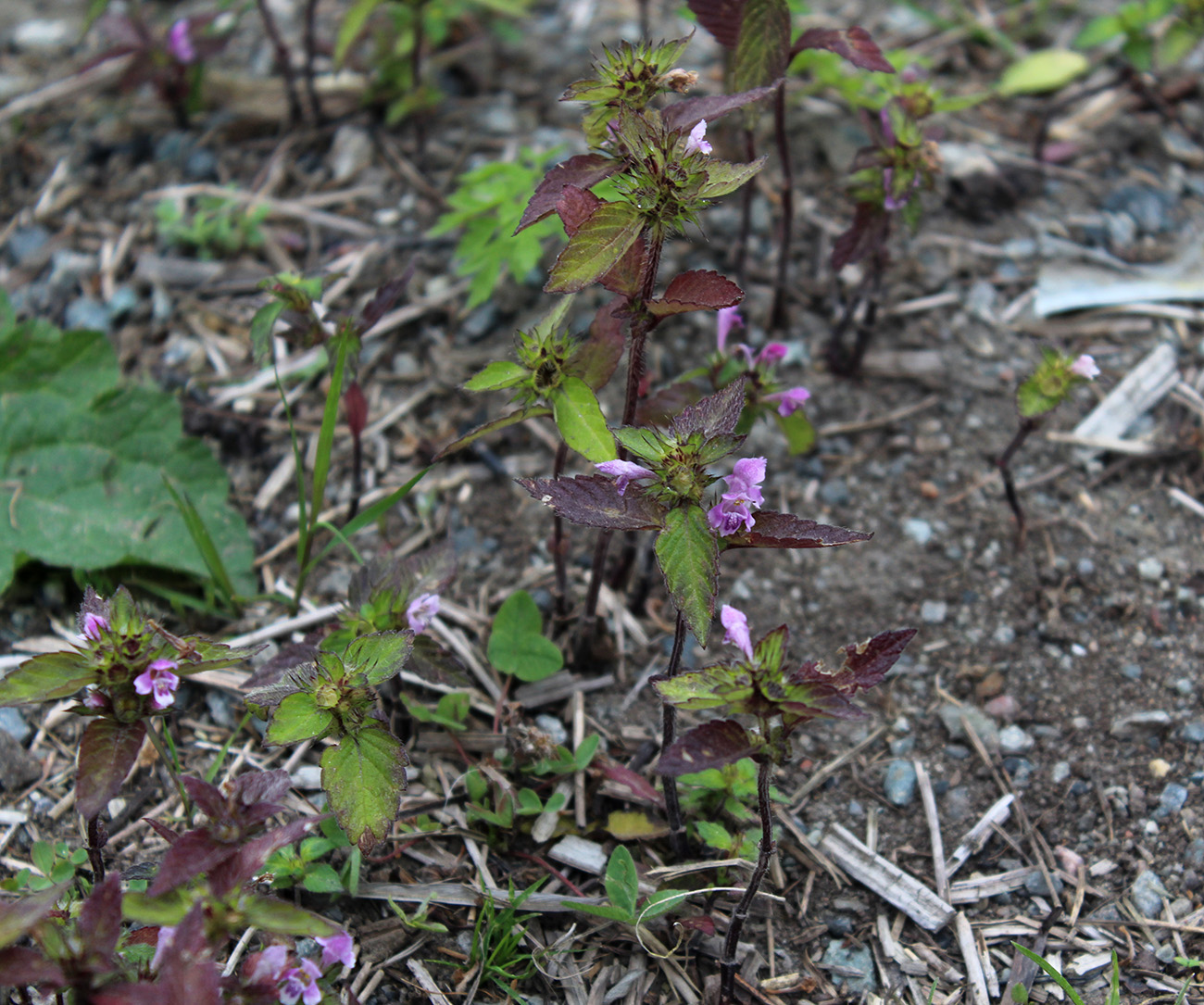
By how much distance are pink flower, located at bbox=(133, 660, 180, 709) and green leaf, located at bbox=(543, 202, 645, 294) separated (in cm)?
96

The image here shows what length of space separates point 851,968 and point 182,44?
3.66 metres

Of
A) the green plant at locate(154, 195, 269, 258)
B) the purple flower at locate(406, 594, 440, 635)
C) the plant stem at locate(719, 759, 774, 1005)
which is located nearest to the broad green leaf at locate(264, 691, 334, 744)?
the purple flower at locate(406, 594, 440, 635)

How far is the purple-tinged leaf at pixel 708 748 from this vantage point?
64.7 inches

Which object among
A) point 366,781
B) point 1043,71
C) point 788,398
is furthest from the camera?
point 1043,71

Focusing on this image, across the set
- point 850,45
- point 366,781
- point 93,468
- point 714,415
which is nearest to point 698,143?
point 714,415

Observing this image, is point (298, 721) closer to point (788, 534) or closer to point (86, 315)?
point (788, 534)

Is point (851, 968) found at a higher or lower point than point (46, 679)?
lower

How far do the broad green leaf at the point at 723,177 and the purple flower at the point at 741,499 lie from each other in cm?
48

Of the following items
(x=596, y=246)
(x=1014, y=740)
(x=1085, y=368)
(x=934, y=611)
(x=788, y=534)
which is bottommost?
(x=1014, y=740)

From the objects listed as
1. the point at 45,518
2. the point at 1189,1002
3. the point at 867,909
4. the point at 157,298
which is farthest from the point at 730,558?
the point at 157,298

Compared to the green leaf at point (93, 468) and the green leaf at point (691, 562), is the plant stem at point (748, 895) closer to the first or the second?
the green leaf at point (691, 562)

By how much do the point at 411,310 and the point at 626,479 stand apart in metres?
1.69

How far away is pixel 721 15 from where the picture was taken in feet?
8.01

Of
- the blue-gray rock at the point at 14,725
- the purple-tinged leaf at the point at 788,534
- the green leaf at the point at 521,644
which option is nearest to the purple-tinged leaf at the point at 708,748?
the purple-tinged leaf at the point at 788,534
